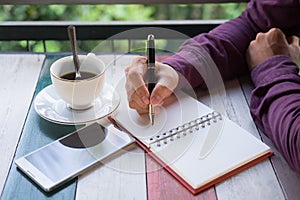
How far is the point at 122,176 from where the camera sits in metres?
0.83

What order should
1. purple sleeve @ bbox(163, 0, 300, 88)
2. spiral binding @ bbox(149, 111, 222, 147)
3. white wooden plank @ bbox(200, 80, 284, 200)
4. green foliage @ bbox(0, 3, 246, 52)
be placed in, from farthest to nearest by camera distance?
green foliage @ bbox(0, 3, 246, 52), purple sleeve @ bbox(163, 0, 300, 88), spiral binding @ bbox(149, 111, 222, 147), white wooden plank @ bbox(200, 80, 284, 200)

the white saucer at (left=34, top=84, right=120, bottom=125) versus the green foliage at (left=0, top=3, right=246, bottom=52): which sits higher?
the white saucer at (left=34, top=84, right=120, bottom=125)

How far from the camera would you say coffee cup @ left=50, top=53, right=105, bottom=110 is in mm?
930

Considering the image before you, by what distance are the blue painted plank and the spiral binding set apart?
6.5 inches

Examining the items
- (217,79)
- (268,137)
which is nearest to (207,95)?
(217,79)

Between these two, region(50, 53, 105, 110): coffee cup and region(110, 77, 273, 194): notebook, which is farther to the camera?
region(50, 53, 105, 110): coffee cup

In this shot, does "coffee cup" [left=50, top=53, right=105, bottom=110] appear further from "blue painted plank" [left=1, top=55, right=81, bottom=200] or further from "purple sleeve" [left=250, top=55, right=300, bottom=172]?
"purple sleeve" [left=250, top=55, right=300, bottom=172]

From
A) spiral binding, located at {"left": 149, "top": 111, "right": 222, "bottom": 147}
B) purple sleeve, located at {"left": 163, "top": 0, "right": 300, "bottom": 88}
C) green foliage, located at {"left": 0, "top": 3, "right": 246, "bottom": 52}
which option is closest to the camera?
spiral binding, located at {"left": 149, "top": 111, "right": 222, "bottom": 147}

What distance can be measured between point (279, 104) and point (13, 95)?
540 mm

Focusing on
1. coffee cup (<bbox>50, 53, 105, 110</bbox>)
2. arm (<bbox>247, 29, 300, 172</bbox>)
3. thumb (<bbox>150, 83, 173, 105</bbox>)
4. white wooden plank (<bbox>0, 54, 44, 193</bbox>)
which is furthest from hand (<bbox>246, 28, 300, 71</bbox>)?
white wooden plank (<bbox>0, 54, 44, 193</bbox>)

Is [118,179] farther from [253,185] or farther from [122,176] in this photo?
[253,185]

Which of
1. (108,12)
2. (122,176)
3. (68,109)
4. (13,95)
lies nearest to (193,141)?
(122,176)

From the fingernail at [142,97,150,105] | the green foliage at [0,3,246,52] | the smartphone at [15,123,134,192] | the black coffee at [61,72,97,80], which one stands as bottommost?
the green foliage at [0,3,246,52]

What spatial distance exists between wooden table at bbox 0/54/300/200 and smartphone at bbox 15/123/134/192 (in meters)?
0.01
